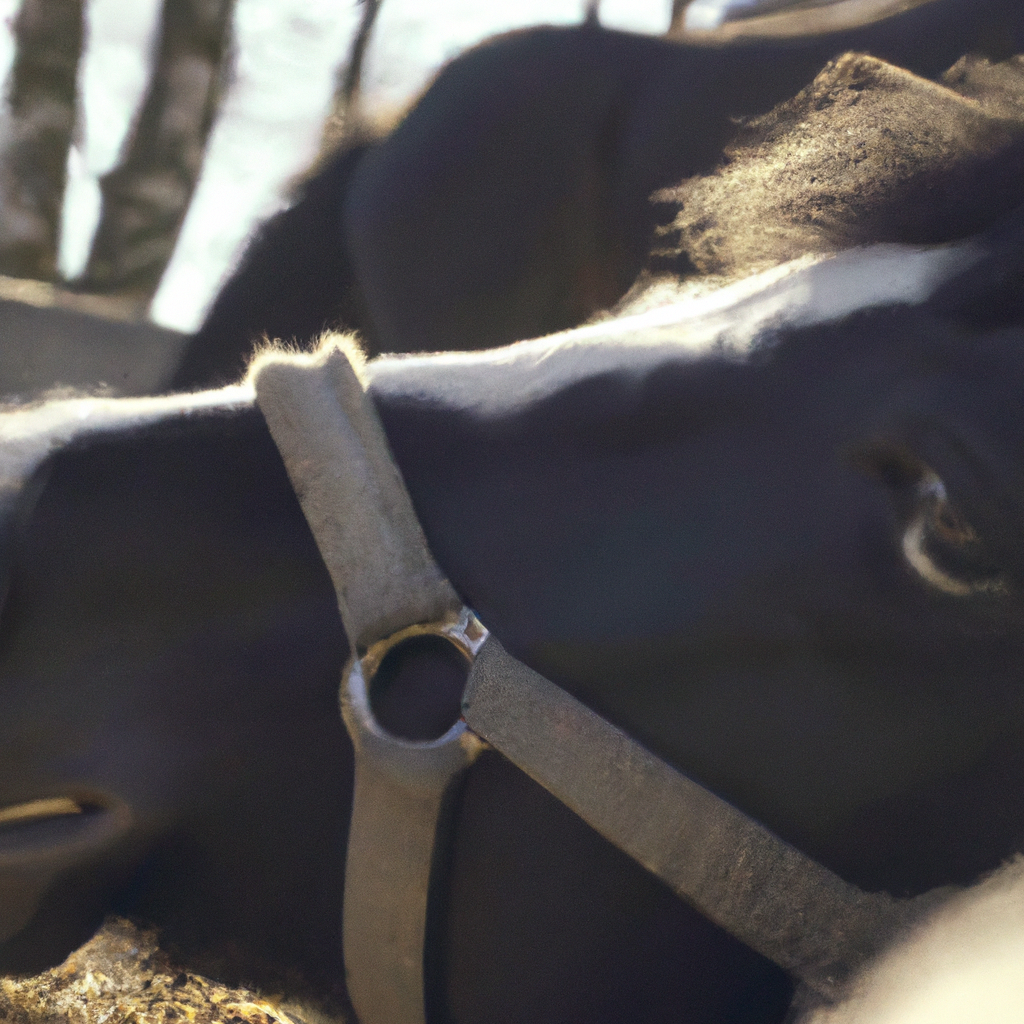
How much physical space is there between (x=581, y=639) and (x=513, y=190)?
539mm

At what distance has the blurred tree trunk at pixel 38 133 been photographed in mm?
920

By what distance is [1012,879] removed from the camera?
1.35 feet

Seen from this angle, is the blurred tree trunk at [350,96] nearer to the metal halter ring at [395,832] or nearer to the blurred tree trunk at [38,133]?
the blurred tree trunk at [38,133]

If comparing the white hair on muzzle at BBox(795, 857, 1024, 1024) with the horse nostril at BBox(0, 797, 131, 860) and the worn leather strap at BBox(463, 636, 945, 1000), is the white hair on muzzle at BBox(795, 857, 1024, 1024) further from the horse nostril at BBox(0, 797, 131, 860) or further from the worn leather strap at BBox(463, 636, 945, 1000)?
the horse nostril at BBox(0, 797, 131, 860)

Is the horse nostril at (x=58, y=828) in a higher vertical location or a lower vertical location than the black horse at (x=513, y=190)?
lower

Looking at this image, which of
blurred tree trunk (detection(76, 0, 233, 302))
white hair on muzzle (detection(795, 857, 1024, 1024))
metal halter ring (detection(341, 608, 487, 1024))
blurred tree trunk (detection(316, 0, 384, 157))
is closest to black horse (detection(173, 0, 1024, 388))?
blurred tree trunk (detection(316, 0, 384, 157))

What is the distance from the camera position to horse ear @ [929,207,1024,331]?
0.42m

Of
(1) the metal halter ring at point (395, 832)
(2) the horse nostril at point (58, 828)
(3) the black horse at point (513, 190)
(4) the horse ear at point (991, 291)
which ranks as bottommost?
(2) the horse nostril at point (58, 828)

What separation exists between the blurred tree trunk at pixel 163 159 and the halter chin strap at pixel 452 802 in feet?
2.30

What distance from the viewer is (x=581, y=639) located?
17.3 inches

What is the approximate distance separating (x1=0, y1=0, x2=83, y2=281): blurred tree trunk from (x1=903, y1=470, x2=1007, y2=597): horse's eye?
3.35 feet

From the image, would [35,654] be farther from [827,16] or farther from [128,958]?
[827,16]

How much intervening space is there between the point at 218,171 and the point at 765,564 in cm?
85

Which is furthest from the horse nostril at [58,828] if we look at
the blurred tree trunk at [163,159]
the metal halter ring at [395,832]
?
the blurred tree trunk at [163,159]
